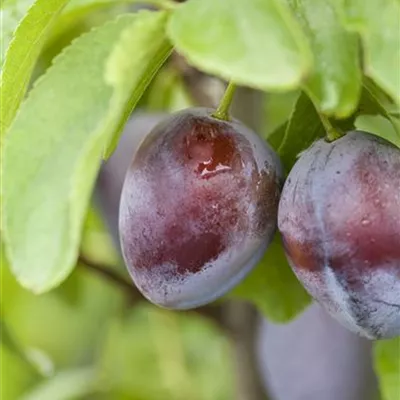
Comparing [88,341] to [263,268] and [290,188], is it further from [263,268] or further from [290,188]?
[290,188]

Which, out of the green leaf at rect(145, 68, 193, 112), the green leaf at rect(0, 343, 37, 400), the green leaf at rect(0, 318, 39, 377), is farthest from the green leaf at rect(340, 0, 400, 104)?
the green leaf at rect(0, 343, 37, 400)

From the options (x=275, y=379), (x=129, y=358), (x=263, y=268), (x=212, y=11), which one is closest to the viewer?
→ (x=212, y=11)

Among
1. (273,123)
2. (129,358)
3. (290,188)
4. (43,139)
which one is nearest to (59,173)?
(43,139)

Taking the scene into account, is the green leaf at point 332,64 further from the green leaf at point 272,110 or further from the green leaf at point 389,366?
the green leaf at point 272,110

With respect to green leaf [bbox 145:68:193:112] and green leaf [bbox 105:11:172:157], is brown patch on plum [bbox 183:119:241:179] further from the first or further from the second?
green leaf [bbox 145:68:193:112]

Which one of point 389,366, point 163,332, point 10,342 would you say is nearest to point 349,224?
point 389,366

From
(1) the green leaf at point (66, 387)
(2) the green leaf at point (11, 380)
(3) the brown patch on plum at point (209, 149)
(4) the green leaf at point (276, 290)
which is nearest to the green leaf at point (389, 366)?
(4) the green leaf at point (276, 290)
